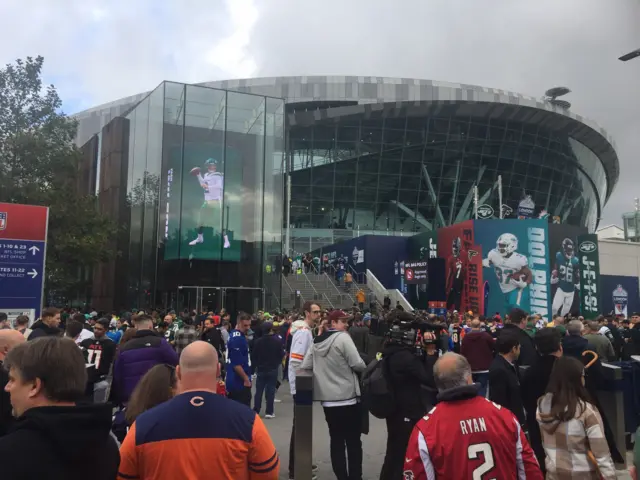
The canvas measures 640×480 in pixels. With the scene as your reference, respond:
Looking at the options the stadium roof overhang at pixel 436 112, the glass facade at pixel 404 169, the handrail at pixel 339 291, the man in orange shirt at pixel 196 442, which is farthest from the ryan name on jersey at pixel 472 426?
the glass facade at pixel 404 169

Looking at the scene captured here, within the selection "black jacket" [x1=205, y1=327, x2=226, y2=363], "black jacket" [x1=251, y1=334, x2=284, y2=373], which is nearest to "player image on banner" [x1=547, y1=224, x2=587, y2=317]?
"black jacket" [x1=205, y1=327, x2=226, y2=363]

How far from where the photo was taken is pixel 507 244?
28.9 m

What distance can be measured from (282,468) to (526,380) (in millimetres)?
3229

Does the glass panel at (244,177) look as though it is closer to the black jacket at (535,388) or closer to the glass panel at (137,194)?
the glass panel at (137,194)

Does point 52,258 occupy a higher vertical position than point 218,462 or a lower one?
higher

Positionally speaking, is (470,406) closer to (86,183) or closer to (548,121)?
(86,183)

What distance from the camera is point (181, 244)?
2644 centimetres

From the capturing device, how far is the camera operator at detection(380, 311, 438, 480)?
16.7 ft

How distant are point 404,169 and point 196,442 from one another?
51382mm

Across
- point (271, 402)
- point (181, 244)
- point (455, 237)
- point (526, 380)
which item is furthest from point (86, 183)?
point (526, 380)

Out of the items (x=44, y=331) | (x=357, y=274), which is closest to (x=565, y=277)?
(x=357, y=274)

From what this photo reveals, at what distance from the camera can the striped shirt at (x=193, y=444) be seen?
2.42 metres

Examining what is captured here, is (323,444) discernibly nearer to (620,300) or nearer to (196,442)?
(196,442)

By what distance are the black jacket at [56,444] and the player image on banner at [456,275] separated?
1150 inches
